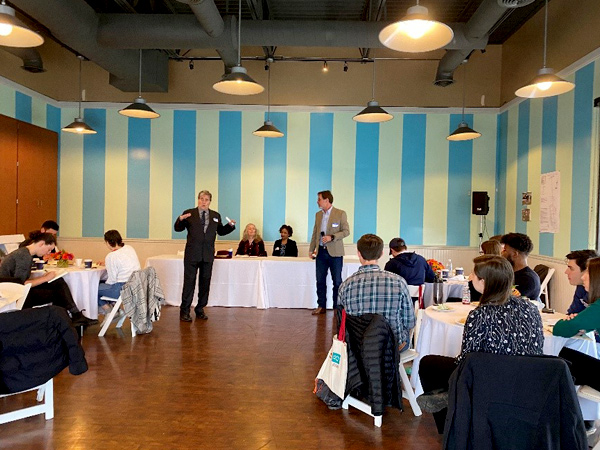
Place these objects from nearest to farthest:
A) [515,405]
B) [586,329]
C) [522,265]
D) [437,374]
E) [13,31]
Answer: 1. [515,405]
2. [586,329]
3. [437,374]
4. [13,31]
5. [522,265]

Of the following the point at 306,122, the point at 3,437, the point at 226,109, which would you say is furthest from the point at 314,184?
the point at 3,437

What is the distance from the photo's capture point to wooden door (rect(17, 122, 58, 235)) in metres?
8.34

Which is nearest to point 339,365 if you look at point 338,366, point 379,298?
point 338,366

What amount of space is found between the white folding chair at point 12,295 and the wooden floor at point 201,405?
28.9 inches

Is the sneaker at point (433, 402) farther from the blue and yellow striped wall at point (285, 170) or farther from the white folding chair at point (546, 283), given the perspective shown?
the blue and yellow striped wall at point (285, 170)

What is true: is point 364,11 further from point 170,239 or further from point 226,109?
point 170,239

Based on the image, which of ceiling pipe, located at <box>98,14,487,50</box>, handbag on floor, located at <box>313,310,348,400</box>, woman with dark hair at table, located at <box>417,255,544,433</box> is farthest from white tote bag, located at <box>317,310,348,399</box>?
ceiling pipe, located at <box>98,14,487,50</box>

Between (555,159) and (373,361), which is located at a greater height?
(555,159)

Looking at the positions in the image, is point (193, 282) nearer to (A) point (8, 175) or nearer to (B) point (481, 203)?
(A) point (8, 175)

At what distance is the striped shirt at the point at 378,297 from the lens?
3295 millimetres

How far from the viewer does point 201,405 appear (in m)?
3.64

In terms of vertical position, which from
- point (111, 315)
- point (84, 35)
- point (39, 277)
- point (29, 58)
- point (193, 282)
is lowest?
point (111, 315)

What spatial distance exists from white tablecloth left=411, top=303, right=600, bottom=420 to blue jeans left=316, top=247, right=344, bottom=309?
321 centimetres

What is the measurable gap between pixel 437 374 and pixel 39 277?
404cm
